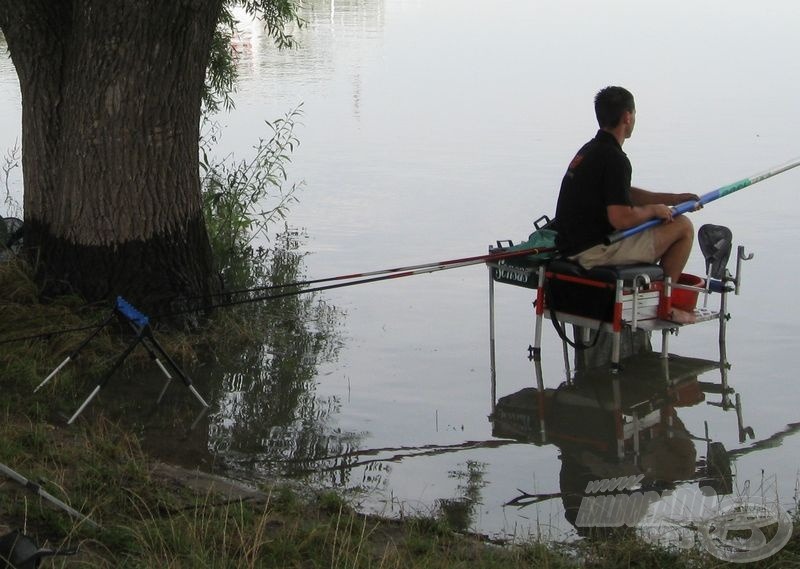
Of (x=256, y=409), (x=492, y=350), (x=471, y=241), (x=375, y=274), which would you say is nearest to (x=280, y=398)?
(x=256, y=409)

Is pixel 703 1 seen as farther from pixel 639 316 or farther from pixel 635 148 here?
pixel 639 316

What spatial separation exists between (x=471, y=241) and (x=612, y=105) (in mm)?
4583

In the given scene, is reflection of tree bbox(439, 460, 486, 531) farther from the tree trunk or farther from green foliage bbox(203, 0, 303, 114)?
green foliage bbox(203, 0, 303, 114)

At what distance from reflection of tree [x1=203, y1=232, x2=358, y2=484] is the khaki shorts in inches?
72.1

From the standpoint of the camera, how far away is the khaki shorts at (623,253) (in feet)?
26.9

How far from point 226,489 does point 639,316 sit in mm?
3324

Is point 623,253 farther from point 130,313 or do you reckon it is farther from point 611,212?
point 130,313

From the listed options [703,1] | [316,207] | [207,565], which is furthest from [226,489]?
[703,1]

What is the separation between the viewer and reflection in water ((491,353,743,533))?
264 inches

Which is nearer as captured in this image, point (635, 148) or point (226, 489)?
point (226, 489)

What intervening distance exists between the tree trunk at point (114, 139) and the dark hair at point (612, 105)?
2.50m

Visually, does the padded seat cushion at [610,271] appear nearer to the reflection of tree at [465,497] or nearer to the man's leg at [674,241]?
the man's leg at [674,241]

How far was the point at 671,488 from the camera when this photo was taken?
6.53 meters

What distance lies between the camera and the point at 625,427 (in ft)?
24.8
